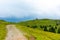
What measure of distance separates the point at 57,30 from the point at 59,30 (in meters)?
1.97

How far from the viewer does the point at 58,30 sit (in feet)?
426

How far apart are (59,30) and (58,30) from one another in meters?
1.23

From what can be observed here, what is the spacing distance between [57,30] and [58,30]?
0.80m

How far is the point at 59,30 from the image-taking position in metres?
131

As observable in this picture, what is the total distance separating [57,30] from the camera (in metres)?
130
